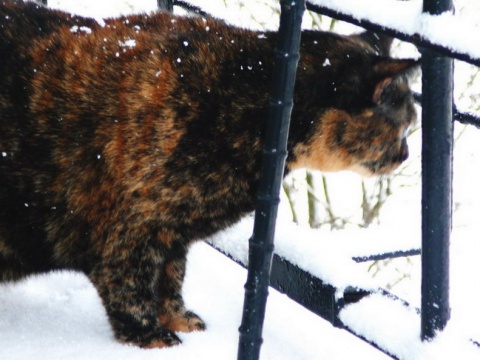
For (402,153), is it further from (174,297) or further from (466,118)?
(174,297)

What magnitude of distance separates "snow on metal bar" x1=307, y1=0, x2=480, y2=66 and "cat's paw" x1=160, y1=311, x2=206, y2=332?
1034mm

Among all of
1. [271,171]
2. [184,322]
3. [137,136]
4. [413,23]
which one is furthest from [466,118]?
[184,322]

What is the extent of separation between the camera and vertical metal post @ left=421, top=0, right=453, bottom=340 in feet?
5.09

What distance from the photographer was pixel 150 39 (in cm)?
224

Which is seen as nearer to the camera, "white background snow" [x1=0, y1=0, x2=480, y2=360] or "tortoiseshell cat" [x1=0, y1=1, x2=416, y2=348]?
"white background snow" [x1=0, y1=0, x2=480, y2=360]

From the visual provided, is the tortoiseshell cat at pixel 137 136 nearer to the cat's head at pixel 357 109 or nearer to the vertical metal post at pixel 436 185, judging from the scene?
the cat's head at pixel 357 109

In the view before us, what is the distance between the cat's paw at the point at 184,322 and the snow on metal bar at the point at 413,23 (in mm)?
1034

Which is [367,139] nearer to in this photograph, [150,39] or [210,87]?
[210,87]

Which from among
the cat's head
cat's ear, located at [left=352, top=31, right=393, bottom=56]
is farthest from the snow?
cat's ear, located at [left=352, top=31, right=393, bottom=56]

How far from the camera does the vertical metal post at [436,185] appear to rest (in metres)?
1.55

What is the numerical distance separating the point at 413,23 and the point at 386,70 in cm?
59

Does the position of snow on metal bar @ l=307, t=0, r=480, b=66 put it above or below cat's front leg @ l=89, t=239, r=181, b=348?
above

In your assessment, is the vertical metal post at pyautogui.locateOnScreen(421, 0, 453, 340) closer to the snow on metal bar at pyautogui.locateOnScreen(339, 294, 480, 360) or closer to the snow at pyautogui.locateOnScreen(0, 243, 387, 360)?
the snow on metal bar at pyautogui.locateOnScreen(339, 294, 480, 360)

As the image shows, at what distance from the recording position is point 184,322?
89.6 inches
